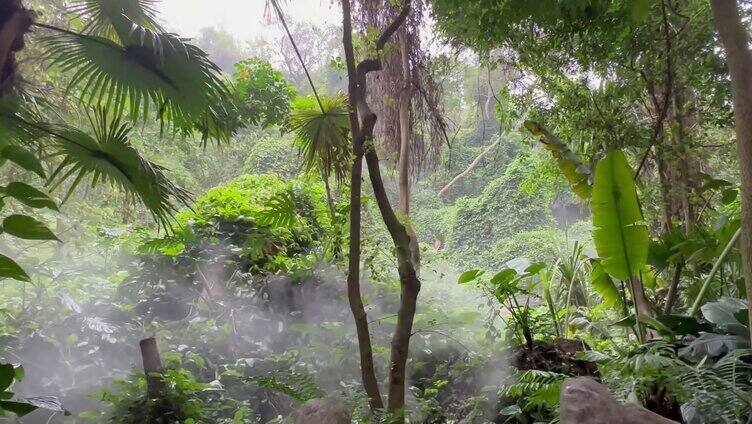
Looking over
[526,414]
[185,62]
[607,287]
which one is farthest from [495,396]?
[185,62]

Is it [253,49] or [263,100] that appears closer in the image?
[263,100]

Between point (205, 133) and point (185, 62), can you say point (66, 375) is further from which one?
point (185, 62)

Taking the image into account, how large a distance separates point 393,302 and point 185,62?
6.17ft

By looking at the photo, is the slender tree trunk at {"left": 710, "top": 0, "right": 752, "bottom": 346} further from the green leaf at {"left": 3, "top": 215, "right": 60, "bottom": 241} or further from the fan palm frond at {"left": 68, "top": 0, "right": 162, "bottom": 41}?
the fan palm frond at {"left": 68, "top": 0, "right": 162, "bottom": 41}

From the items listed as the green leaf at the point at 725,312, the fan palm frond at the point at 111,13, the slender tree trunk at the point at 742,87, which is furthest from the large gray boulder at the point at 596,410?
the fan palm frond at the point at 111,13

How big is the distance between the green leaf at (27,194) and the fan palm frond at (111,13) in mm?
1253

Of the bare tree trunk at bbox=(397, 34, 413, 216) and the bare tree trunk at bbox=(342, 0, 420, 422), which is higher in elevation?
the bare tree trunk at bbox=(397, 34, 413, 216)

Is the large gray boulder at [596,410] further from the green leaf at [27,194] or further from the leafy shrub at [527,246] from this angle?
the leafy shrub at [527,246]

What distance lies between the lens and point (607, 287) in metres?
2.52

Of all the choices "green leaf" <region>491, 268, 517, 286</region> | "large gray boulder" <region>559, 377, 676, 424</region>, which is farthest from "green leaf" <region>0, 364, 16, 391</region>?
"green leaf" <region>491, 268, 517, 286</region>

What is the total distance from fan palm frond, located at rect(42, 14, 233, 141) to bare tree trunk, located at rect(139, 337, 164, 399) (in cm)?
90

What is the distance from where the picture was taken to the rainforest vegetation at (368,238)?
1.66 metres

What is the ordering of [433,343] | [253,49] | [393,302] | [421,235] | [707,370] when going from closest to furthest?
[707,370]
[433,343]
[393,302]
[421,235]
[253,49]

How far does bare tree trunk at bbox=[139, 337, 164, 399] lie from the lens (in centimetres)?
204
